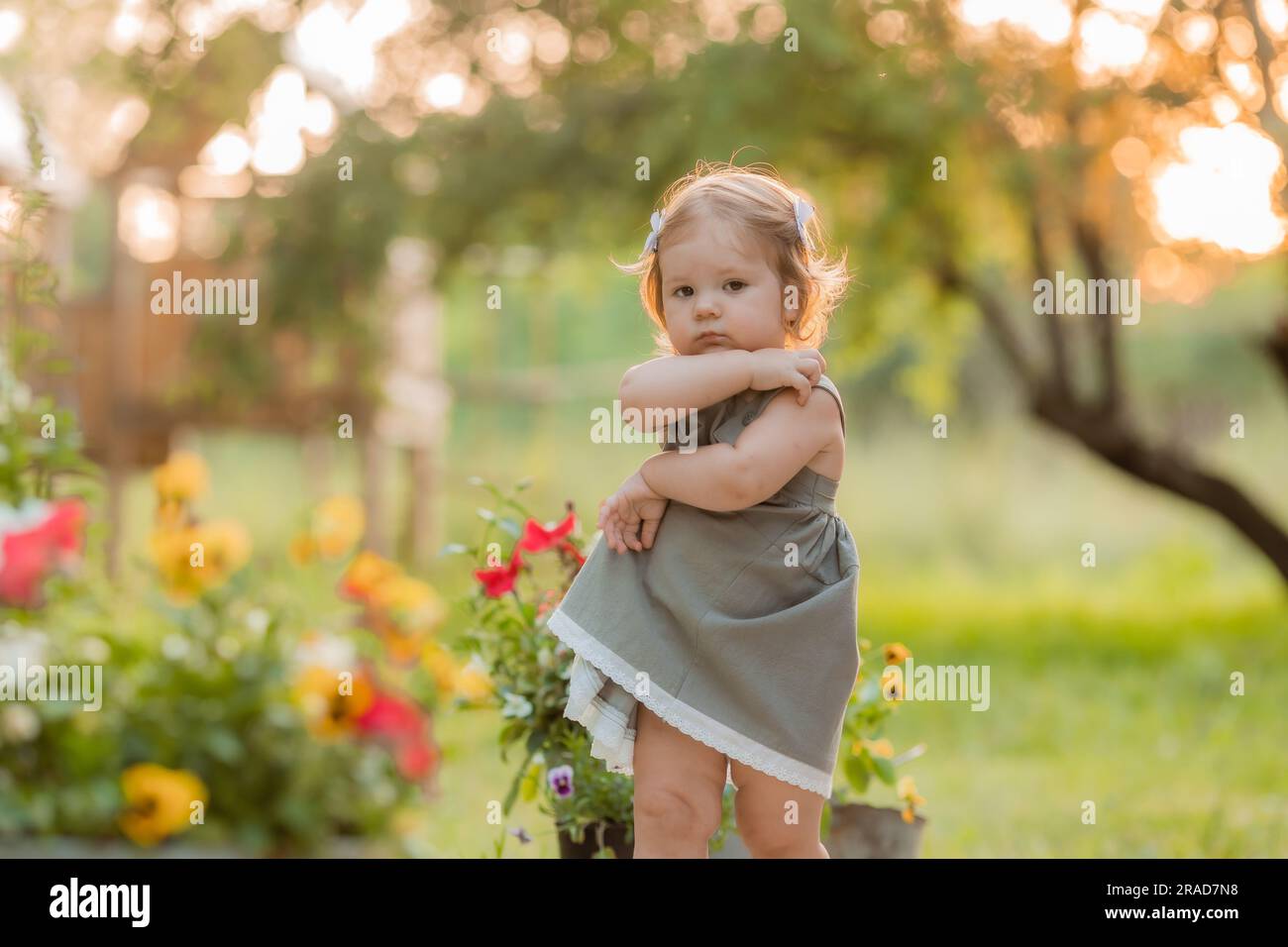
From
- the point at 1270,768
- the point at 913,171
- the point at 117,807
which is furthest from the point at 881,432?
the point at 117,807

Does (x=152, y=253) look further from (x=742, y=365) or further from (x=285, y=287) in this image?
(x=742, y=365)

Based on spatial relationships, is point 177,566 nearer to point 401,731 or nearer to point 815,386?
point 401,731

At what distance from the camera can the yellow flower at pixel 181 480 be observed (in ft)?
12.2

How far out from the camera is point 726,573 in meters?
1.87

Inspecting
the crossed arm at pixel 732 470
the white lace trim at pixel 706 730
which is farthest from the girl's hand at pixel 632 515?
the white lace trim at pixel 706 730

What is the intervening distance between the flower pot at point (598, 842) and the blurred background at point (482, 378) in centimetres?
3

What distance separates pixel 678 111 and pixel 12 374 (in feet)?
11.1

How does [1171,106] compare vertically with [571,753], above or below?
above

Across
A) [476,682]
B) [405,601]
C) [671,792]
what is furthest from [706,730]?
[405,601]

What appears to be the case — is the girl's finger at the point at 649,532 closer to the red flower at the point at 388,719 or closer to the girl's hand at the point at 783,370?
the girl's hand at the point at 783,370

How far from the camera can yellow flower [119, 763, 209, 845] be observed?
10.5 ft

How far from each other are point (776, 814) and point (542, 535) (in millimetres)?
638

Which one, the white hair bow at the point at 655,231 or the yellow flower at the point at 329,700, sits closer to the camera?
the white hair bow at the point at 655,231

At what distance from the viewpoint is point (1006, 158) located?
5.93 meters
